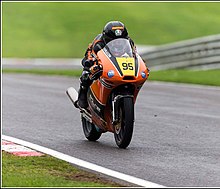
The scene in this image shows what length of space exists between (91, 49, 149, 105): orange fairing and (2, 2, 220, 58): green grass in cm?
2827

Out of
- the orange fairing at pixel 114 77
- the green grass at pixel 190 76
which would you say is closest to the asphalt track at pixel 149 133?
the orange fairing at pixel 114 77

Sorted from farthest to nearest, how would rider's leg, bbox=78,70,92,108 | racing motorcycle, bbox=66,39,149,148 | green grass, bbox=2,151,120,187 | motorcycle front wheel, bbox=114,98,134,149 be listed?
rider's leg, bbox=78,70,92,108, racing motorcycle, bbox=66,39,149,148, motorcycle front wheel, bbox=114,98,134,149, green grass, bbox=2,151,120,187

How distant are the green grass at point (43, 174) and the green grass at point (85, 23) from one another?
97.7ft

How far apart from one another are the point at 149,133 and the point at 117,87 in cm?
186

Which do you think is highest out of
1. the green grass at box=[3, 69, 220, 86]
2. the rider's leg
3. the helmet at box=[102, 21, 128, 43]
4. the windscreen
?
the helmet at box=[102, 21, 128, 43]

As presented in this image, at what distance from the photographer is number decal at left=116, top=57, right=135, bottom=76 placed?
10.3 metres

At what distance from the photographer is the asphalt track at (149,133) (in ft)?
29.4

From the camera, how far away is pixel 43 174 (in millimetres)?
8383

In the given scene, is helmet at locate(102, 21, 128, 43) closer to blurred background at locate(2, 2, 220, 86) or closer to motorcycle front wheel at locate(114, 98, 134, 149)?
motorcycle front wheel at locate(114, 98, 134, 149)

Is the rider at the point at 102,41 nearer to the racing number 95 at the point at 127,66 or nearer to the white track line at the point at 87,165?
the racing number 95 at the point at 127,66

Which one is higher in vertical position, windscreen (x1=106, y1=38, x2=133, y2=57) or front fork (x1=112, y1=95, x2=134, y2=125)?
windscreen (x1=106, y1=38, x2=133, y2=57)

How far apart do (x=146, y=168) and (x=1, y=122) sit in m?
4.57

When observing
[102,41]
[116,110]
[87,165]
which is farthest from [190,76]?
[87,165]

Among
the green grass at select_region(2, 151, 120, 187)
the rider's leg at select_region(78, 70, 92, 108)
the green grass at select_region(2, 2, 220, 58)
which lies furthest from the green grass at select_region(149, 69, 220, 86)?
the green grass at select_region(2, 151, 120, 187)
